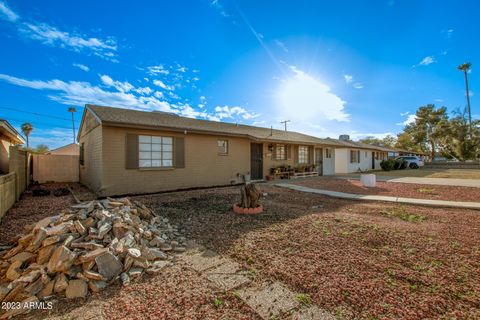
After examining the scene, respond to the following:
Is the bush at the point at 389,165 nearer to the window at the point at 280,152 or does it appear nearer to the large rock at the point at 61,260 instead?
the window at the point at 280,152

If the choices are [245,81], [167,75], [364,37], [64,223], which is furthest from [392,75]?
[64,223]

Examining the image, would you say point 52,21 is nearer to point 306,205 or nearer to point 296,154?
point 306,205

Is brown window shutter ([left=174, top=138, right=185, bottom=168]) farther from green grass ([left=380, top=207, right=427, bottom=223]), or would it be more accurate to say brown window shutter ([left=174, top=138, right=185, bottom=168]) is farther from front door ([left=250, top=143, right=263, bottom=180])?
green grass ([left=380, top=207, right=427, bottom=223])

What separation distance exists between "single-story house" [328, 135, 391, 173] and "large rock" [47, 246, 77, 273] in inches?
700

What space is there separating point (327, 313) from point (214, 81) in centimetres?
1231

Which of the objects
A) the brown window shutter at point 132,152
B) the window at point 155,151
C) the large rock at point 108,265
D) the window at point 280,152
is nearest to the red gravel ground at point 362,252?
the large rock at point 108,265

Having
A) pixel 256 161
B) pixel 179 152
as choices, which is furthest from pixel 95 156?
pixel 256 161

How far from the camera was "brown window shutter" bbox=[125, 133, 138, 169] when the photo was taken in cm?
754

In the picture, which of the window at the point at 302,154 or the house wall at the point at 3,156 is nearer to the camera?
the house wall at the point at 3,156

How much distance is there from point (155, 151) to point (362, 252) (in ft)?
24.7

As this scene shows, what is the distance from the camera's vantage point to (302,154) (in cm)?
1455

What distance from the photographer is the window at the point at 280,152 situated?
12.7 m

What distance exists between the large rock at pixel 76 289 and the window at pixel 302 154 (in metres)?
13.4

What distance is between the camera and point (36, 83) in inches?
579
